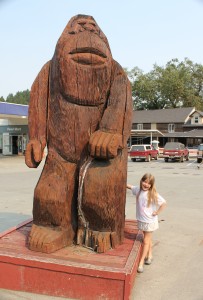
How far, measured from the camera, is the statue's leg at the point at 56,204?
284 centimetres

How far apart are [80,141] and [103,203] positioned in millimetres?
597

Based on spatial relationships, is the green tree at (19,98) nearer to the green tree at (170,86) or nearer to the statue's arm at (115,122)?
the green tree at (170,86)

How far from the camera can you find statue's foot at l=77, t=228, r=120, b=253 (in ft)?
9.22

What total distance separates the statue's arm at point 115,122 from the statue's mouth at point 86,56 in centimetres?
29

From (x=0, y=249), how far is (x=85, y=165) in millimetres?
1010

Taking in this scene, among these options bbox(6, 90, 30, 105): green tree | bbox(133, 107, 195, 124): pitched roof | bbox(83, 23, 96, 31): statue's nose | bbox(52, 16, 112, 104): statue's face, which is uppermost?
bbox(6, 90, 30, 105): green tree

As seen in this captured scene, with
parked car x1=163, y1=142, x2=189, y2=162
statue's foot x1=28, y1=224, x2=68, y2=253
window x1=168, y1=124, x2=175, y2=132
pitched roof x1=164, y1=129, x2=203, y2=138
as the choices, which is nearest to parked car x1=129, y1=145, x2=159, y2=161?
parked car x1=163, y1=142, x2=189, y2=162

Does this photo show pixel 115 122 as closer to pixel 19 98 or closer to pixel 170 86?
pixel 170 86

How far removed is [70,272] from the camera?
246 cm

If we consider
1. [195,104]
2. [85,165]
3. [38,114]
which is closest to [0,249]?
[85,165]

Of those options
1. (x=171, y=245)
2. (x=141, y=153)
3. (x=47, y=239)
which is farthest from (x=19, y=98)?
(x=47, y=239)

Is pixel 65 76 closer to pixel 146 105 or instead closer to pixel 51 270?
pixel 51 270

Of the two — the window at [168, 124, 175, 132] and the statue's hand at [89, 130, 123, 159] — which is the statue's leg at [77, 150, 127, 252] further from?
the window at [168, 124, 175, 132]

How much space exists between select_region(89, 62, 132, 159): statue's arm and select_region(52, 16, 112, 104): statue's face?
4.7 inches
